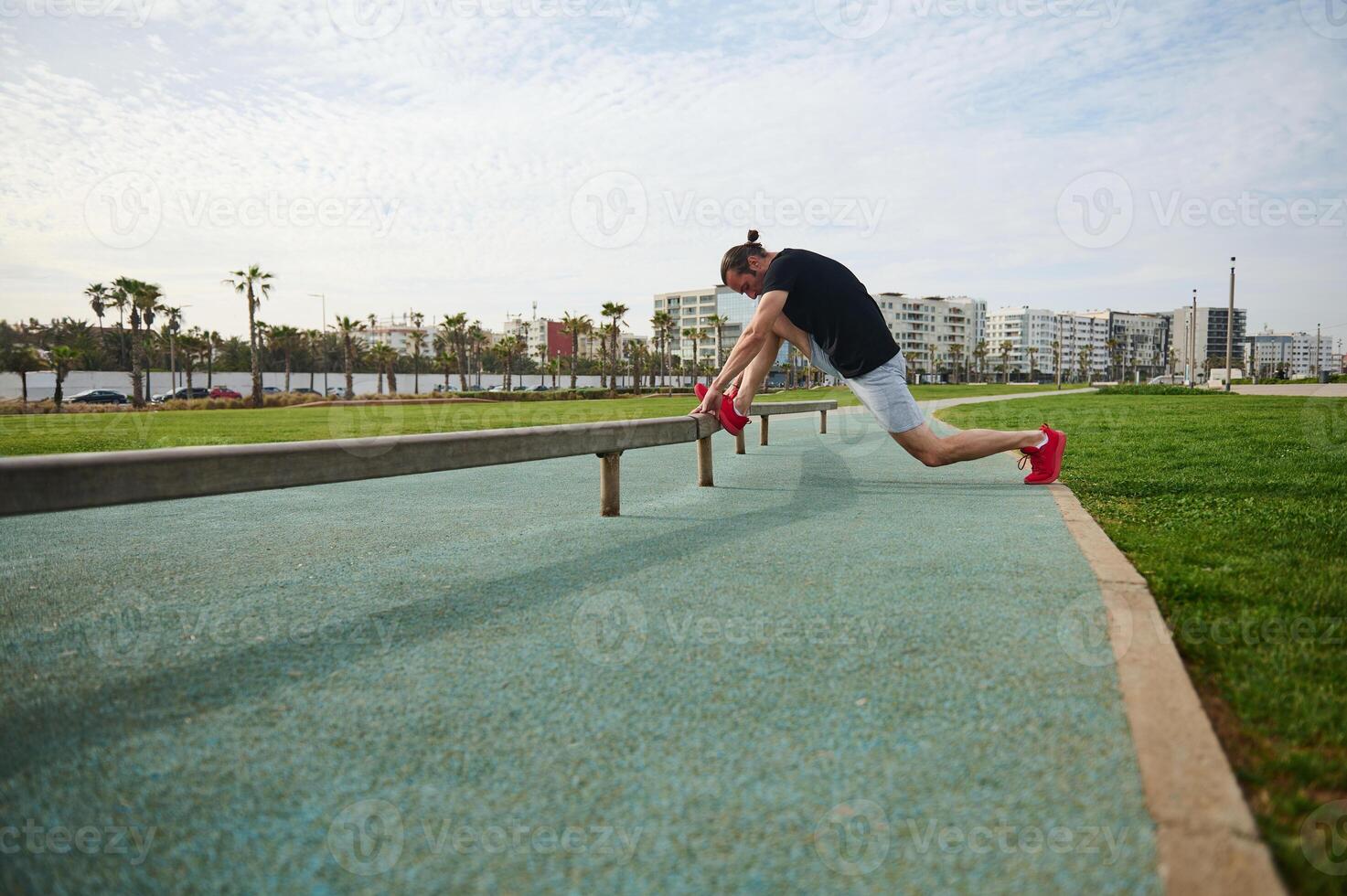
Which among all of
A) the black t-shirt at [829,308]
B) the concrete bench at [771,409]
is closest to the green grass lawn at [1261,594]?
the black t-shirt at [829,308]

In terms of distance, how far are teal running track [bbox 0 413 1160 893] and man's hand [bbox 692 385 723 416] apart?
4.97 ft

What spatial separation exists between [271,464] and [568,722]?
71.0 inches

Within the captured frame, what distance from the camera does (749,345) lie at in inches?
213

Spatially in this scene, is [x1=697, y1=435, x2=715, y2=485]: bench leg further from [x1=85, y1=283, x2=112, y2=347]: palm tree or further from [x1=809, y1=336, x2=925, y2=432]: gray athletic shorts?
[x1=85, y1=283, x2=112, y2=347]: palm tree

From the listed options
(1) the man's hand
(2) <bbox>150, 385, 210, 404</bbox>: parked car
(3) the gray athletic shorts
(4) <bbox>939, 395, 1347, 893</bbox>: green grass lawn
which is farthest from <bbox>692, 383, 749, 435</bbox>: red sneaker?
(2) <bbox>150, 385, 210, 404</bbox>: parked car

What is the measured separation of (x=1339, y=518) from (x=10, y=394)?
91.7 m

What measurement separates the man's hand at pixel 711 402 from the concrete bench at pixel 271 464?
1.58ft

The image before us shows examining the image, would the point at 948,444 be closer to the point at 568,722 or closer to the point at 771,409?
the point at 568,722

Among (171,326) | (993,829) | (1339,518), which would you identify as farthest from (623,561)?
(171,326)

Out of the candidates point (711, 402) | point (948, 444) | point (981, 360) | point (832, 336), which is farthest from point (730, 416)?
point (981, 360)

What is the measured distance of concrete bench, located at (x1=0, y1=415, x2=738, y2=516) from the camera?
2.38 metres

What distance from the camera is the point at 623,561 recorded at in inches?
161

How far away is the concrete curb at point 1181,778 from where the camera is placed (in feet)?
4.73

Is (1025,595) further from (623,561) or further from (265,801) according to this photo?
(265,801)
